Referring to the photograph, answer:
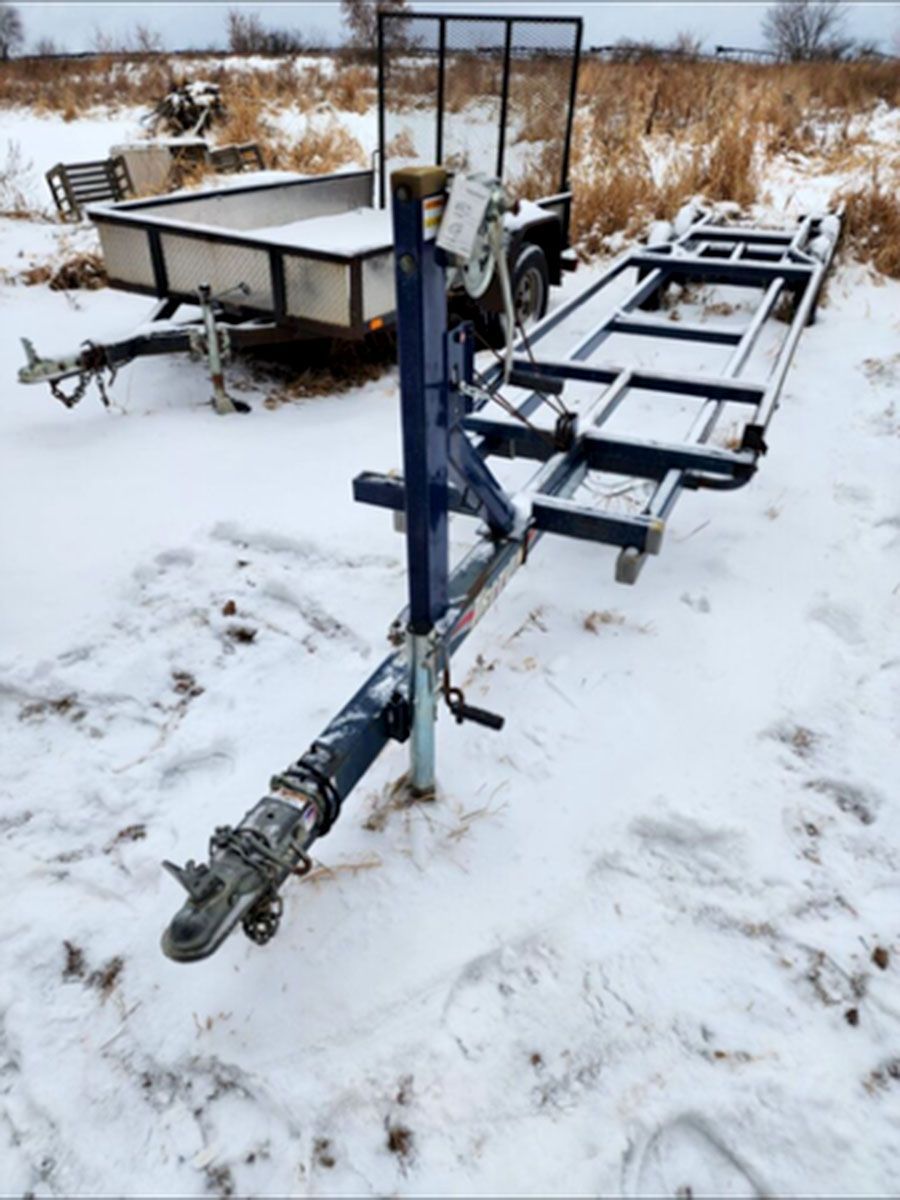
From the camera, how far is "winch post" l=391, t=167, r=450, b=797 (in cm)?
173

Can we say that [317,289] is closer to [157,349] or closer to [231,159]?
[157,349]

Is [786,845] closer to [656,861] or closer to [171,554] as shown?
[656,861]

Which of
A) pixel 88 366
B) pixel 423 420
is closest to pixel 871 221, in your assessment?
pixel 88 366

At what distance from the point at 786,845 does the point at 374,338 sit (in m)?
4.68

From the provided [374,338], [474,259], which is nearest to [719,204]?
[374,338]

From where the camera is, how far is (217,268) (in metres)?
4.84

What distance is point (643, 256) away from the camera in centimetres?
578

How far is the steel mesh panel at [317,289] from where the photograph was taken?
439cm

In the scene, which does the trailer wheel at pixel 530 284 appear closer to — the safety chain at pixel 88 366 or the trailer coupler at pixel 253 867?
the safety chain at pixel 88 366

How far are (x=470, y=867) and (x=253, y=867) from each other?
766 millimetres

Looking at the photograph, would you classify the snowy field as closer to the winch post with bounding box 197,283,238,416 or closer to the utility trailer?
the winch post with bounding box 197,283,238,416

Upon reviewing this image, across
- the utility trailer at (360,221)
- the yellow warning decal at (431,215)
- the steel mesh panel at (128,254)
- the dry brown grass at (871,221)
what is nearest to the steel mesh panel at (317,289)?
the utility trailer at (360,221)

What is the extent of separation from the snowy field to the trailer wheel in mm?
2557

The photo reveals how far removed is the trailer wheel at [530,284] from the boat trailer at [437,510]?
199 cm
